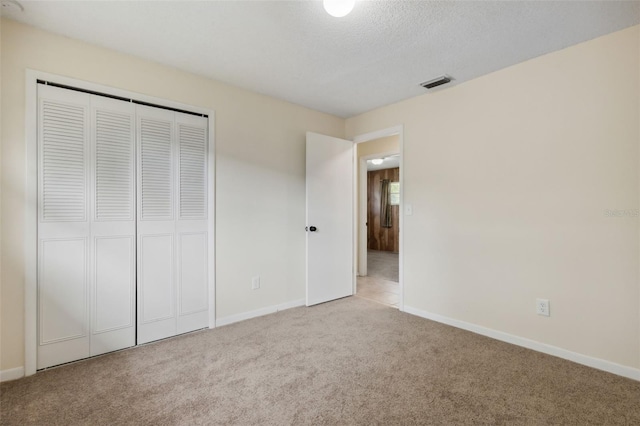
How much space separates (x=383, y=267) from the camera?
6055 mm

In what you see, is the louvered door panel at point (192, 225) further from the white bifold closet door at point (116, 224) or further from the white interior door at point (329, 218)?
the white interior door at point (329, 218)

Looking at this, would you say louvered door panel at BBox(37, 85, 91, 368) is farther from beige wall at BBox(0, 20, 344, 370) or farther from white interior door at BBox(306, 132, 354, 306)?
white interior door at BBox(306, 132, 354, 306)

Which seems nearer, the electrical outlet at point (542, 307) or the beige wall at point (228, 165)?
the beige wall at point (228, 165)

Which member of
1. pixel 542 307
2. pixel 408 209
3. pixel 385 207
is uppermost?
pixel 385 207

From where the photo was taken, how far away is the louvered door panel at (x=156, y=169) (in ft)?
8.19

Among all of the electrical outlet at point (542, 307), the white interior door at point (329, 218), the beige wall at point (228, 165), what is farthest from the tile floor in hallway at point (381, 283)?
the electrical outlet at point (542, 307)

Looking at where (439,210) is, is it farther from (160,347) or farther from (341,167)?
(160,347)

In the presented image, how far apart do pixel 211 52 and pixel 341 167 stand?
6.68ft

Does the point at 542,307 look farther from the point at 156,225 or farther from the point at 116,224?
the point at 116,224

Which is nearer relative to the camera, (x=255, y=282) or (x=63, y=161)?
(x=63, y=161)

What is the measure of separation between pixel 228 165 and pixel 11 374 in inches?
85.7

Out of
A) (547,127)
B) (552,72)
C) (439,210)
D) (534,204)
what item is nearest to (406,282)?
(439,210)

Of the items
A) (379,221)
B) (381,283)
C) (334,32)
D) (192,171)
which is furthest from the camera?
(379,221)

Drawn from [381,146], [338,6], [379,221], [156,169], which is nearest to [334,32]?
[338,6]
